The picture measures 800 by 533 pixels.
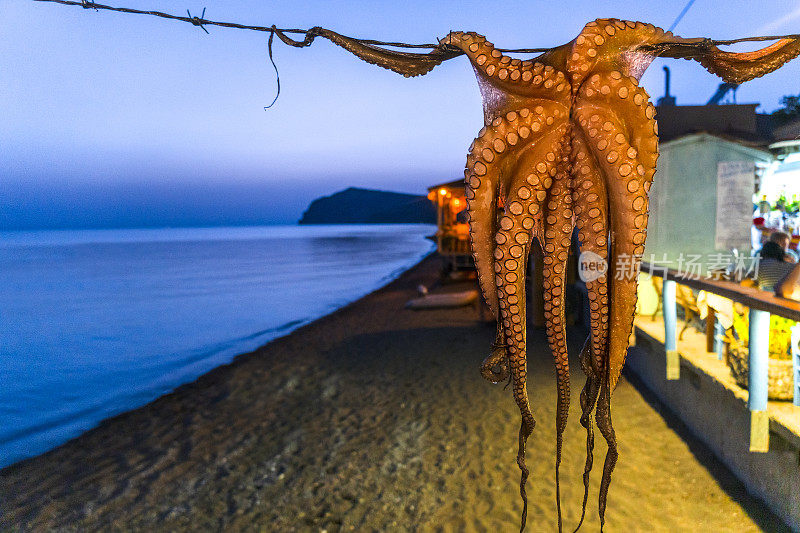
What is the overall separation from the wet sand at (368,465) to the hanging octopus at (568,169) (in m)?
3.93

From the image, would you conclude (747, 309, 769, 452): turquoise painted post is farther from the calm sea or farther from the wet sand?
the calm sea

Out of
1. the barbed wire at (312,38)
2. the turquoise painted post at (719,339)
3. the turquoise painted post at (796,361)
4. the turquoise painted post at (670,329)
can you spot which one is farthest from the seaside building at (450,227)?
the barbed wire at (312,38)

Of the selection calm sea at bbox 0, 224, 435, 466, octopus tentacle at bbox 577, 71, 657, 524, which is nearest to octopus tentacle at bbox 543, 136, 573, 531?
octopus tentacle at bbox 577, 71, 657, 524

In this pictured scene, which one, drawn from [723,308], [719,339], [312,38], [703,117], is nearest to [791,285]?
[723,308]

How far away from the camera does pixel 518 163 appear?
1755mm

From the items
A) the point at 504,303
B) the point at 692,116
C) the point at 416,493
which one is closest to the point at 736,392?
the point at 416,493

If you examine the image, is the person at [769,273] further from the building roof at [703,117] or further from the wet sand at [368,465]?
the building roof at [703,117]

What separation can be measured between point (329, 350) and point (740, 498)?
34.0 feet

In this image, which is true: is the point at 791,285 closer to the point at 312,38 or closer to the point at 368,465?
the point at 312,38

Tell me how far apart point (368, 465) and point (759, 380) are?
15.6 feet

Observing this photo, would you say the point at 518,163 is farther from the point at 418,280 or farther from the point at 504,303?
the point at 418,280

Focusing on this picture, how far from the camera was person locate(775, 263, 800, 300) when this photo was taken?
11.7 ft

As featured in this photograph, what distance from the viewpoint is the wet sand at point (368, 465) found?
5.04 meters

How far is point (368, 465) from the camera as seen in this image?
6.38 metres
